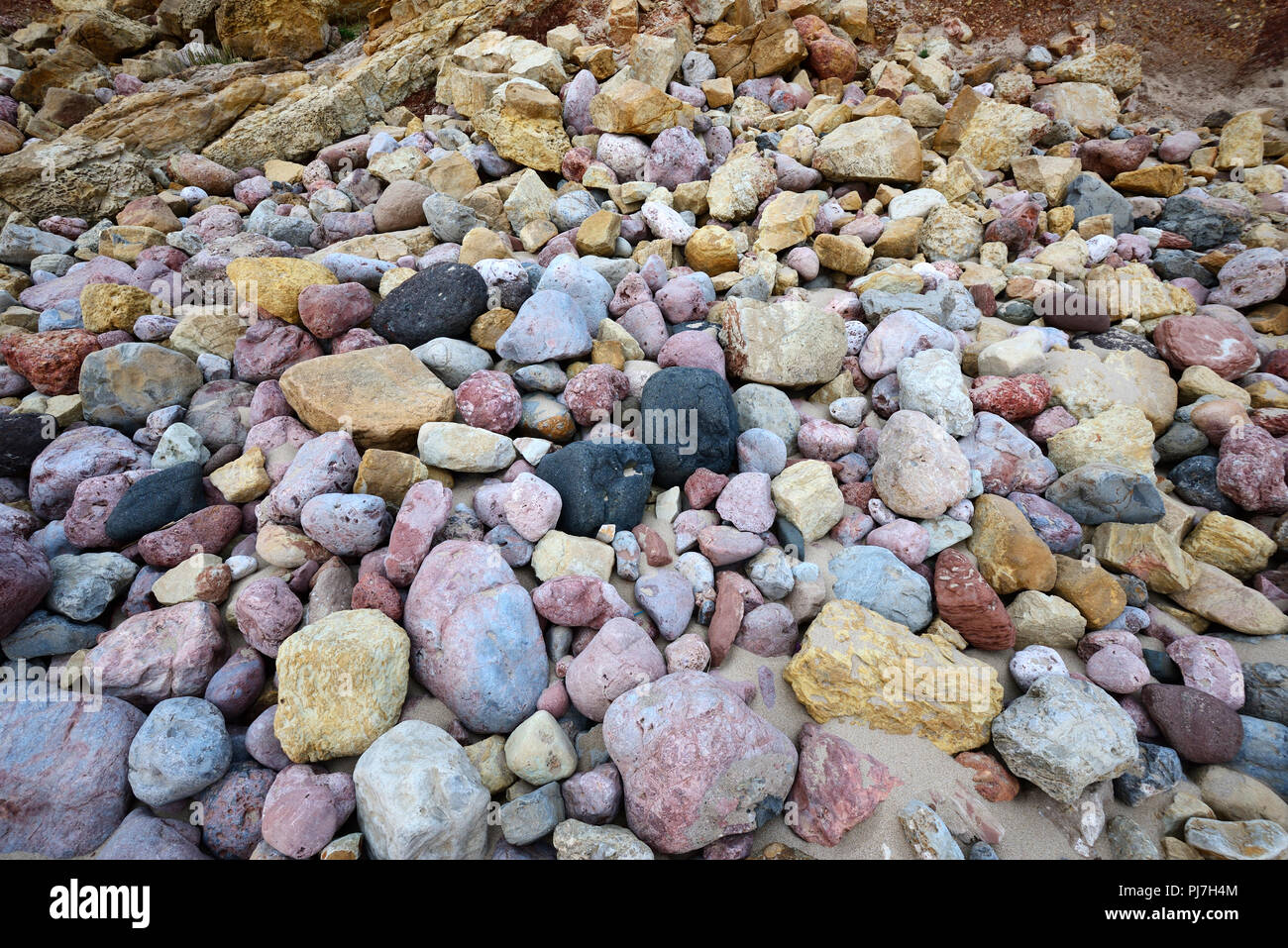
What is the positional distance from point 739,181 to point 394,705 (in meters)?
4.23

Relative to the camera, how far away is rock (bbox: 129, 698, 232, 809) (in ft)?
6.62

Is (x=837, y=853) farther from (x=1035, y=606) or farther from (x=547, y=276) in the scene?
(x=547, y=276)

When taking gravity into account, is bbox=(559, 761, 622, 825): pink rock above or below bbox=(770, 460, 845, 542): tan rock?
below

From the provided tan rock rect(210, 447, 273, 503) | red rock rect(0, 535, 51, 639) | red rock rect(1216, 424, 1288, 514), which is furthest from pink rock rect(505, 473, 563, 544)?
red rock rect(1216, 424, 1288, 514)

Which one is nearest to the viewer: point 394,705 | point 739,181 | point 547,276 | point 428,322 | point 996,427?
point 394,705

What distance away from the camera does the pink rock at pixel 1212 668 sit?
239 cm

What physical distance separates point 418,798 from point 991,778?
1955 mm

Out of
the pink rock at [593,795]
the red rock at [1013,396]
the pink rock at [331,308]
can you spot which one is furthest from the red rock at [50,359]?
the red rock at [1013,396]

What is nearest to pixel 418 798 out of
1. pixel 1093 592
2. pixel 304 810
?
pixel 304 810

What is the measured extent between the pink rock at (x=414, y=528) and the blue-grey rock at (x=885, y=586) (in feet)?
5.66

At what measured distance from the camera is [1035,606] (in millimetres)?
2553

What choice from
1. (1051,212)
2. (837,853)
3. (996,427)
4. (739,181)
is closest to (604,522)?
(837,853)

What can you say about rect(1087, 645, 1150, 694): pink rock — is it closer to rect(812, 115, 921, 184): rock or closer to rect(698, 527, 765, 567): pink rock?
rect(698, 527, 765, 567): pink rock

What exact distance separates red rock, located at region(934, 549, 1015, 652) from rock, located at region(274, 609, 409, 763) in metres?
2.20
